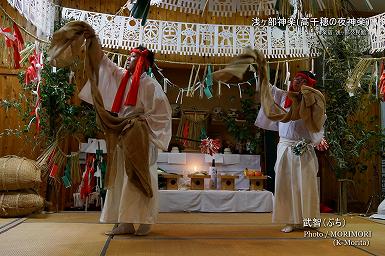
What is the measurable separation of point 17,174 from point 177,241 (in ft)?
7.56

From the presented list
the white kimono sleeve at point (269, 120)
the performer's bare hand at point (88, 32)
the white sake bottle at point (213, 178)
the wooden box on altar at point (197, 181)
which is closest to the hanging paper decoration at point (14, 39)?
the performer's bare hand at point (88, 32)

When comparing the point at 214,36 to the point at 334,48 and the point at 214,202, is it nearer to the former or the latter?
the point at 334,48

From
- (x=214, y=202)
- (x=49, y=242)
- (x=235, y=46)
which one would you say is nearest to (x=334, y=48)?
(x=235, y=46)

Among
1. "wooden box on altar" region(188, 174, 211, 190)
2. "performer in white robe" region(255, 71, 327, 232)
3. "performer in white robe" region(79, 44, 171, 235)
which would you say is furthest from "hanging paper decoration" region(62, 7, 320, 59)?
"performer in white robe" region(79, 44, 171, 235)

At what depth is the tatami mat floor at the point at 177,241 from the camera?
2463mm

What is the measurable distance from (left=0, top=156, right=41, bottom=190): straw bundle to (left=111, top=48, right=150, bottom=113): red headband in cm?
169

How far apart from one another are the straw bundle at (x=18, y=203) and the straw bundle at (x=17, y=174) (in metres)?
0.08

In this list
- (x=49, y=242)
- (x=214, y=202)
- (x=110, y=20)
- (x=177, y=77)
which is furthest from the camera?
(x=177, y=77)

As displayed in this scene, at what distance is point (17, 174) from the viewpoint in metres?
4.35

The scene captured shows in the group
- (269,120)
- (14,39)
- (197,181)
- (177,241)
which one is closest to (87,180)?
(197,181)

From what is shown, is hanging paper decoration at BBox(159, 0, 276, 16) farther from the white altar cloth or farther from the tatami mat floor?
the tatami mat floor

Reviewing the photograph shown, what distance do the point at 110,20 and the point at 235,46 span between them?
1.56 metres

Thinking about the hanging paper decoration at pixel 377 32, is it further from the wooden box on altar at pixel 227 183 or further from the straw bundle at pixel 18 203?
the straw bundle at pixel 18 203

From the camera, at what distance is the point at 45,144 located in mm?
5148
